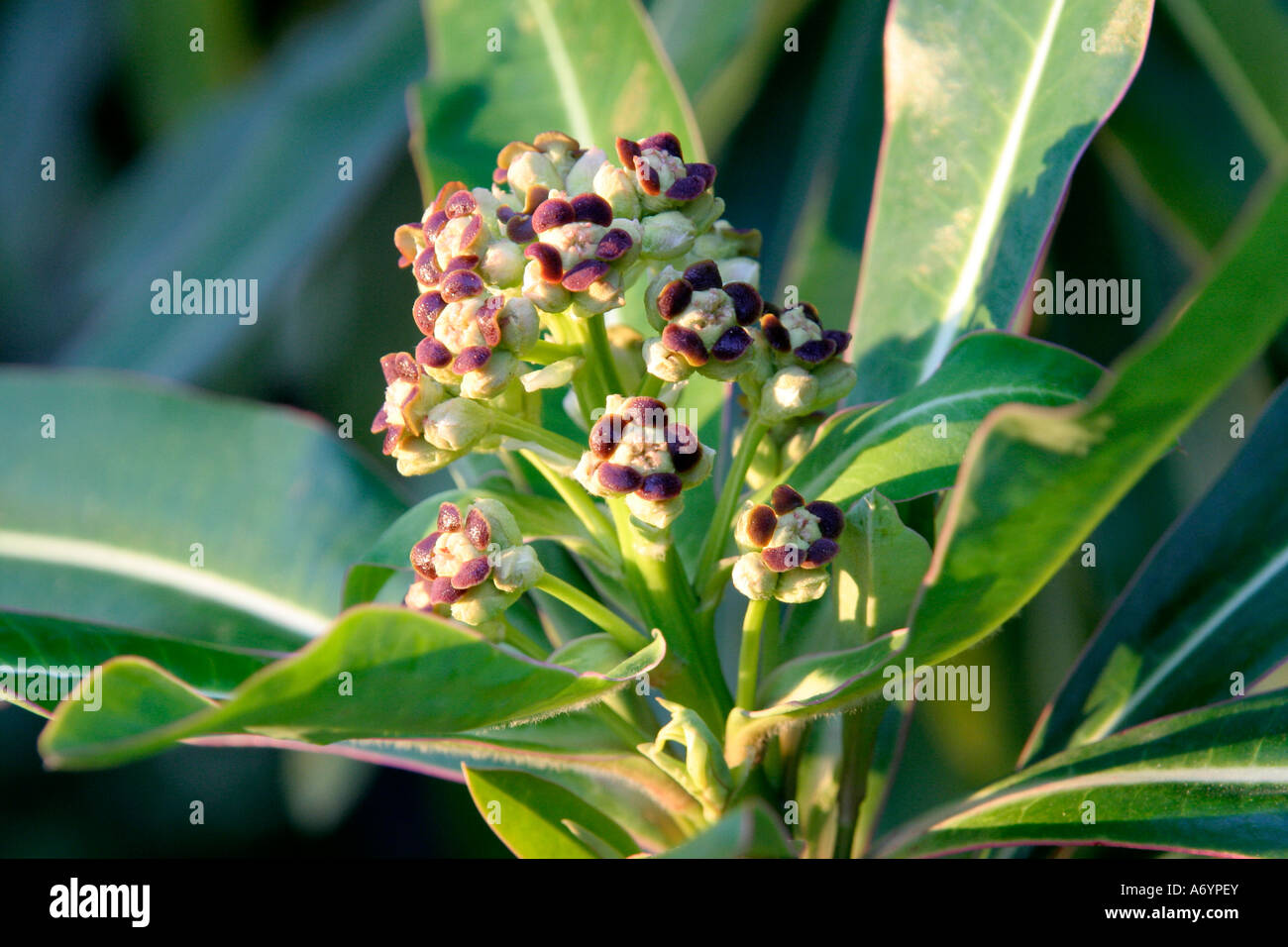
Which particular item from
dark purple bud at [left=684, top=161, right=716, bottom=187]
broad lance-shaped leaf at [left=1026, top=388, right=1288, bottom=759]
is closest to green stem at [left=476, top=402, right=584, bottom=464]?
dark purple bud at [left=684, top=161, right=716, bottom=187]

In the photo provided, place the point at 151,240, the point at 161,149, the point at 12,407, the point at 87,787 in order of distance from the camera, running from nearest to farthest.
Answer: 1. the point at 12,407
2. the point at 151,240
3. the point at 161,149
4. the point at 87,787

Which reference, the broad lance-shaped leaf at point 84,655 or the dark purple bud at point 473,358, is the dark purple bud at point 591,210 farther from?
the broad lance-shaped leaf at point 84,655

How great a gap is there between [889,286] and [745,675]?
19.3 inches

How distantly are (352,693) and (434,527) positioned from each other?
0.30 metres

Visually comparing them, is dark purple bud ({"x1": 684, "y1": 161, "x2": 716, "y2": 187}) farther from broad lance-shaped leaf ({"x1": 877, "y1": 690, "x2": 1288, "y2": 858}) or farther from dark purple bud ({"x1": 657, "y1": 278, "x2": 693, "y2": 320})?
broad lance-shaped leaf ({"x1": 877, "y1": 690, "x2": 1288, "y2": 858})

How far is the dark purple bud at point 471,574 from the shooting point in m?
0.80

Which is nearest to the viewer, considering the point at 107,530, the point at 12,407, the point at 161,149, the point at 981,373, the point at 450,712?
the point at 450,712

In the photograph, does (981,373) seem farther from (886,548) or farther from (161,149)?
(161,149)

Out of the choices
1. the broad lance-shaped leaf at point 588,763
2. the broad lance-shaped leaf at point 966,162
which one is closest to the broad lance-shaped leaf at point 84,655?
the broad lance-shaped leaf at point 588,763

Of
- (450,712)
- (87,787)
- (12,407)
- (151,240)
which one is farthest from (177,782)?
(450,712)

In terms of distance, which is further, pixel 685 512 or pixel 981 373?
pixel 685 512

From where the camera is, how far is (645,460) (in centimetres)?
80

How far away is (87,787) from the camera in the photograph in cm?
303

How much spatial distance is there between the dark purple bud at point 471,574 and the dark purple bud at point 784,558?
0.69ft
